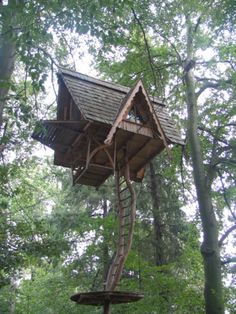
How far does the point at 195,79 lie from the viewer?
39.2 feet

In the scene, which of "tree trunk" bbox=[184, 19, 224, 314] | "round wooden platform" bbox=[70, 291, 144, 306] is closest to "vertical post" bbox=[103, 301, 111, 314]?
"round wooden platform" bbox=[70, 291, 144, 306]

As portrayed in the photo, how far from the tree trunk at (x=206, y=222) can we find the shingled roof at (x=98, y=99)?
8.62 feet

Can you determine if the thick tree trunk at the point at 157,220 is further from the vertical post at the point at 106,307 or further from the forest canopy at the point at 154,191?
the vertical post at the point at 106,307

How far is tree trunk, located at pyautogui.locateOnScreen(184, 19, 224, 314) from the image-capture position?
7758 millimetres

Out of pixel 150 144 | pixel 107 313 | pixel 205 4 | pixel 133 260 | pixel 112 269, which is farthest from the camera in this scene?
pixel 205 4

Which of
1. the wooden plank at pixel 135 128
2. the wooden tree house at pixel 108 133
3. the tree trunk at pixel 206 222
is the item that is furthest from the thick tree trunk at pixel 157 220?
the wooden plank at pixel 135 128

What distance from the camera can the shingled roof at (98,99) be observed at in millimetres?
6055

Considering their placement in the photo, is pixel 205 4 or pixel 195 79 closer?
pixel 205 4

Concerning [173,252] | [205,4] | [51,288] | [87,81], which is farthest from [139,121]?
[51,288]

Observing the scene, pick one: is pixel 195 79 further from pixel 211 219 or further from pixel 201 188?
pixel 211 219

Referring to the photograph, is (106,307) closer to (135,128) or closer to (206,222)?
(135,128)

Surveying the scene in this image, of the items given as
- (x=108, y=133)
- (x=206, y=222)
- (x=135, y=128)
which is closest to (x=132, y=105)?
(x=135, y=128)

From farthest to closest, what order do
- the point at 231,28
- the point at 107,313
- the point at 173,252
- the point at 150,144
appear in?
the point at 173,252 → the point at 231,28 → the point at 150,144 → the point at 107,313

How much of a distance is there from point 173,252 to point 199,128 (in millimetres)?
4129
